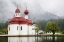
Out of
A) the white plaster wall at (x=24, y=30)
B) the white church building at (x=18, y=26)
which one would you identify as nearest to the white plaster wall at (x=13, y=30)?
the white church building at (x=18, y=26)

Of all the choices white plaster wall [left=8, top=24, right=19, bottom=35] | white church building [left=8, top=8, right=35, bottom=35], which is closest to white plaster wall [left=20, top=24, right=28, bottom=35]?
white church building [left=8, top=8, right=35, bottom=35]

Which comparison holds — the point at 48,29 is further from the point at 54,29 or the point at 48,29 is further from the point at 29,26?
the point at 29,26

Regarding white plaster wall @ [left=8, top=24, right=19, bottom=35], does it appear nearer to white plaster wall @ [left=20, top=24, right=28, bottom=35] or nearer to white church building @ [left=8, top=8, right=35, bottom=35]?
white church building @ [left=8, top=8, right=35, bottom=35]

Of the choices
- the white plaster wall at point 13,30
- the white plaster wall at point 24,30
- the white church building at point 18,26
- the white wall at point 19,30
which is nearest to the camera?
the white plaster wall at point 13,30

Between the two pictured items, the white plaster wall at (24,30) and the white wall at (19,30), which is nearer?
the white wall at (19,30)

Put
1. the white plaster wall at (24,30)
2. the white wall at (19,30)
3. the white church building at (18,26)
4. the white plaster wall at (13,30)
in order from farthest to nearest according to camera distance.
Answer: the white plaster wall at (24,30), the white wall at (19,30), the white church building at (18,26), the white plaster wall at (13,30)

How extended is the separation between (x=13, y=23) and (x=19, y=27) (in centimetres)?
336

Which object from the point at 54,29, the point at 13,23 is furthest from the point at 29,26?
the point at 54,29

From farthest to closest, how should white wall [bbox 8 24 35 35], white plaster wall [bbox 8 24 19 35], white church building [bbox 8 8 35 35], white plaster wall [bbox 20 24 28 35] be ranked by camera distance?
white plaster wall [bbox 20 24 28 35] < white wall [bbox 8 24 35 35] < white church building [bbox 8 8 35 35] < white plaster wall [bbox 8 24 19 35]

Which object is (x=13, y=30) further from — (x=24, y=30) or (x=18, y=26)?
(x=24, y=30)

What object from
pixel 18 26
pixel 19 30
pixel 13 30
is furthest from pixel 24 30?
pixel 13 30

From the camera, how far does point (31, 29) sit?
75375 mm

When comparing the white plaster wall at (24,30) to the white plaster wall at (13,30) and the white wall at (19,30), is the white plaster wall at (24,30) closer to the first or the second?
the white wall at (19,30)

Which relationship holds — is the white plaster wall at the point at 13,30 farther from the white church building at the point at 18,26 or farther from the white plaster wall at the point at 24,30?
the white plaster wall at the point at 24,30
